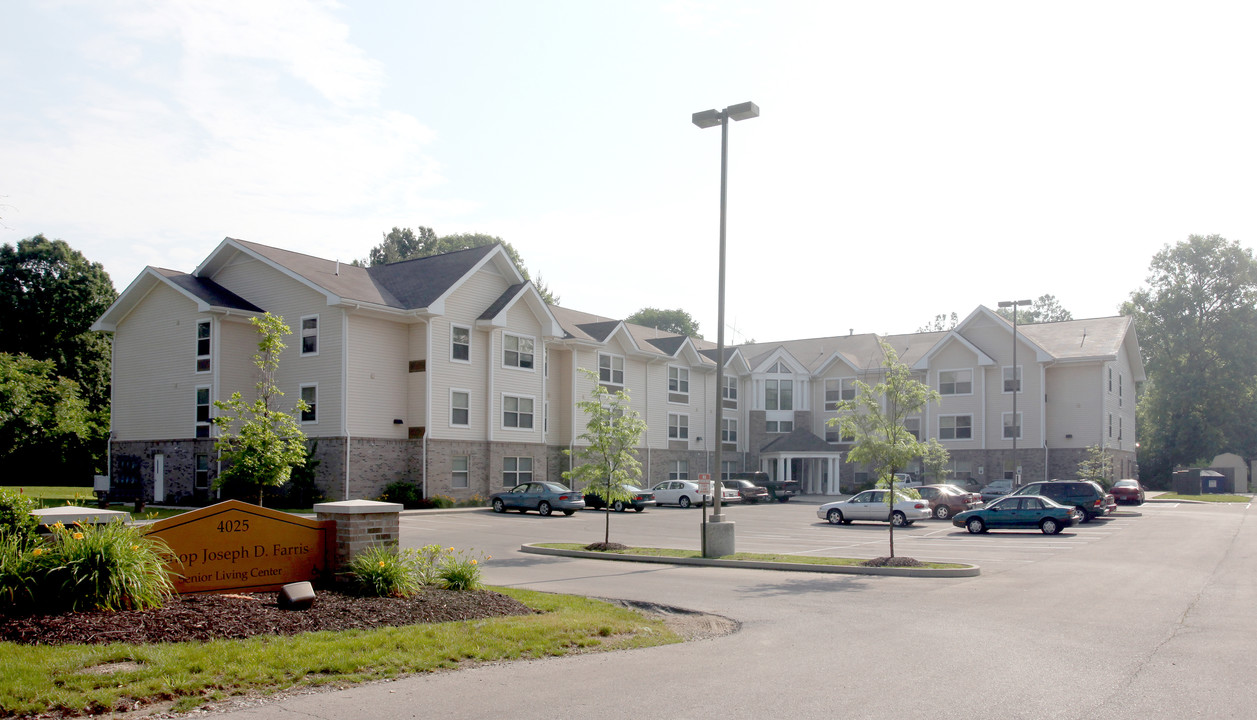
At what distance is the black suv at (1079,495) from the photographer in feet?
108

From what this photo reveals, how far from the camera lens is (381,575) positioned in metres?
11.0

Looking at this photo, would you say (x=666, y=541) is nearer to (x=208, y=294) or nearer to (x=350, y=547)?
(x=350, y=547)

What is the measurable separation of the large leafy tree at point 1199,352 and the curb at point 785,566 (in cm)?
6279

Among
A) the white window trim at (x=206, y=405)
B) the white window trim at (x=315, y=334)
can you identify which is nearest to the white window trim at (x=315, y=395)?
the white window trim at (x=315, y=334)

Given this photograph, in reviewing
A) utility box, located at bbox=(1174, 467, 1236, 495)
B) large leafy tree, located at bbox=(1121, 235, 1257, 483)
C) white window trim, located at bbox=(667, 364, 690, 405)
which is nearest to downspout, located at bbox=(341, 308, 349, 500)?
white window trim, located at bbox=(667, 364, 690, 405)

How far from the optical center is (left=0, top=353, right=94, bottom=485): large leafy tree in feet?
160

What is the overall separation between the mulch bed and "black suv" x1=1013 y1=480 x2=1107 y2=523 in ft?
88.4

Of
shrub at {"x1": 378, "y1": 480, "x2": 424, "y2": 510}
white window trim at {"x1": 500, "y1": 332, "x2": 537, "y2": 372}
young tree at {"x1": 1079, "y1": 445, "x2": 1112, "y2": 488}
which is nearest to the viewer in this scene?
shrub at {"x1": 378, "y1": 480, "x2": 424, "y2": 510}

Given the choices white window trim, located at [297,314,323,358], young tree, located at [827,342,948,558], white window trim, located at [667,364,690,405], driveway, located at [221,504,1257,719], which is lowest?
driveway, located at [221,504,1257,719]

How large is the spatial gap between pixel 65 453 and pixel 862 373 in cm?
4610

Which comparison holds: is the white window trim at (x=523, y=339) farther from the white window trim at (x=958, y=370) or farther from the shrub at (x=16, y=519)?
the shrub at (x=16, y=519)

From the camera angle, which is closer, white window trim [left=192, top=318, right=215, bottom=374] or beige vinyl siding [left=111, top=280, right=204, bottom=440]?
white window trim [left=192, top=318, right=215, bottom=374]

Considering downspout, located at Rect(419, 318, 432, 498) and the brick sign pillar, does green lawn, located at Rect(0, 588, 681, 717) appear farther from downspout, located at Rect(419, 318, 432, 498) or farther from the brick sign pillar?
downspout, located at Rect(419, 318, 432, 498)

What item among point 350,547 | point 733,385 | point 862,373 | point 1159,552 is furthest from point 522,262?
point 350,547
